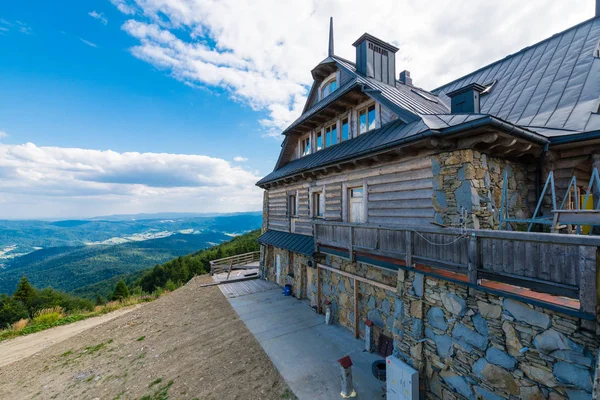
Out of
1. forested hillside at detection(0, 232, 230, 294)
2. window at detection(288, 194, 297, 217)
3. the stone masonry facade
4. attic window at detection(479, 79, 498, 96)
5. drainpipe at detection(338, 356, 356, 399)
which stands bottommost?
forested hillside at detection(0, 232, 230, 294)

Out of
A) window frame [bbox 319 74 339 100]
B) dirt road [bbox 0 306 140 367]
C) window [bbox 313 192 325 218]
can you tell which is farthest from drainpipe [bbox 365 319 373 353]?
dirt road [bbox 0 306 140 367]

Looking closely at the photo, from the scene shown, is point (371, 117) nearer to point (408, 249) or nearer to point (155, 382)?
point (408, 249)

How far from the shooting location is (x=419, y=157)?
7.71 m

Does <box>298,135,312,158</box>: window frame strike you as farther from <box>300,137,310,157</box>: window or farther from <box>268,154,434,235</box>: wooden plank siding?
<box>268,154,434,235</box>: wooden plank siding

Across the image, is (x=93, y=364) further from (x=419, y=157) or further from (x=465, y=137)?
(x=465, y=137)

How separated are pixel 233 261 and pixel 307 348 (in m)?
17.7

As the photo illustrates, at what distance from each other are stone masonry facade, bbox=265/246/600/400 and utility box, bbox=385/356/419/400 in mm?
320

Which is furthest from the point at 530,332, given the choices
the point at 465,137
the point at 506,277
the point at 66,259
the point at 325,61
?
the point at 66,259

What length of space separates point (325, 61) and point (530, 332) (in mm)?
13410

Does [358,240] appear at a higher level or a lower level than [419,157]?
lower

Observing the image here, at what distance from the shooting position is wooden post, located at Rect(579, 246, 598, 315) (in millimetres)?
3482

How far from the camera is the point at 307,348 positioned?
898 cm

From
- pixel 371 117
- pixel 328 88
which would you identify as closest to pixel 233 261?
pixel 328 88

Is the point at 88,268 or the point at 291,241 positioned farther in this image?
the point at 88,268
